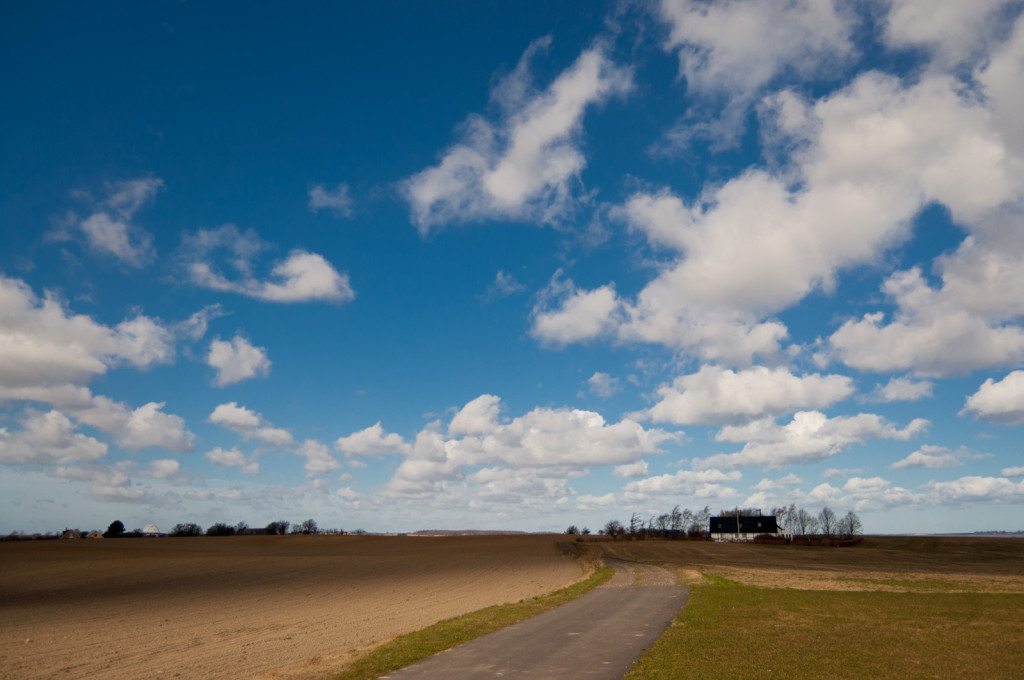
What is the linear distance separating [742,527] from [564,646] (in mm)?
161134

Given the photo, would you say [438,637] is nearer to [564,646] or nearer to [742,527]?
[564,646]

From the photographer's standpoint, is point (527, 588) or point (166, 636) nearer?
point (166, 636)

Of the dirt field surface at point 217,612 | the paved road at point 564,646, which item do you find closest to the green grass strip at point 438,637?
the paved road at point 564,646

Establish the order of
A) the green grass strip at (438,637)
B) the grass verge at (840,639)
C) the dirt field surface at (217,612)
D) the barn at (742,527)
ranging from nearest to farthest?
the grass verge at (840,639), the green grass strip at (438,637), the dirt field surface at (217,612), the barn at (742,527)

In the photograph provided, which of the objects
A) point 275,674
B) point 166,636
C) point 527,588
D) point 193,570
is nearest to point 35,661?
point 166,636

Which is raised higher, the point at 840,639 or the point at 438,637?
the point at 438,637

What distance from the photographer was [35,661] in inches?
738

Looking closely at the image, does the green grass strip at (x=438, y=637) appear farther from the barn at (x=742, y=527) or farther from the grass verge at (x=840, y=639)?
the barn at (x=742, y=527)

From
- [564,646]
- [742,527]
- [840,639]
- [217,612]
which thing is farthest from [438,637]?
[742,527]

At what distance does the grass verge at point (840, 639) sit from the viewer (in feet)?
47.9

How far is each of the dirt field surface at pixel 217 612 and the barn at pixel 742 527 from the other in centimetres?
11384

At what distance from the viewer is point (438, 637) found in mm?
19297

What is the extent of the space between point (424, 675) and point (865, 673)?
9.91 metres

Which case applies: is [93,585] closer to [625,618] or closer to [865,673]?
[625,618]
